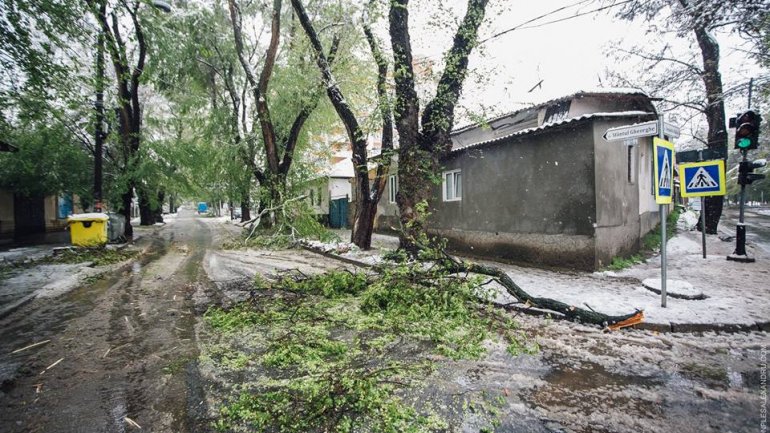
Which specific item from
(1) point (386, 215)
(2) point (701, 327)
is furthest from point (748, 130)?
(1) point (386, 215)

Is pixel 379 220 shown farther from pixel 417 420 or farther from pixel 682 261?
pixel 417 420

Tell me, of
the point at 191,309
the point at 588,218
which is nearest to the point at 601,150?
the point at 588,218

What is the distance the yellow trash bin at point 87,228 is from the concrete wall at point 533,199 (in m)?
11.4

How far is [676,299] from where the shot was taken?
18.5 feet

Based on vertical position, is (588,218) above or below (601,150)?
below

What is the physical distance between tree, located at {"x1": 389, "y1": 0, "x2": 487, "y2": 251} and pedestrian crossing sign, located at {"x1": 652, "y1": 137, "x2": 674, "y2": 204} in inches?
185

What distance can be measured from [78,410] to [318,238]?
11.7 m

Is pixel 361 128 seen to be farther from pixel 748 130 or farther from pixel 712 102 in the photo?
pixel 712 102

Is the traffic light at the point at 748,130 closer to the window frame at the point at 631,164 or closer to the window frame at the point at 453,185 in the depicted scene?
the window frame at the point at 631,164

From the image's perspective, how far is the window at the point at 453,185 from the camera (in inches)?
468

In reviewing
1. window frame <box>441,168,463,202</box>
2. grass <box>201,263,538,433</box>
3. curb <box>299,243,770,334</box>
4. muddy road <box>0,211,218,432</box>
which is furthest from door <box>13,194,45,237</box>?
curb <box>299,243,770,334</box>

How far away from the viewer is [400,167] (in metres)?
9.05

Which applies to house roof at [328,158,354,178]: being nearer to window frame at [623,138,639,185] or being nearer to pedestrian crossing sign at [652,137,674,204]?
window frame at [623,138,639,185]

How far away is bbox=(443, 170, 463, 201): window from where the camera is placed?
11884 millimetres
